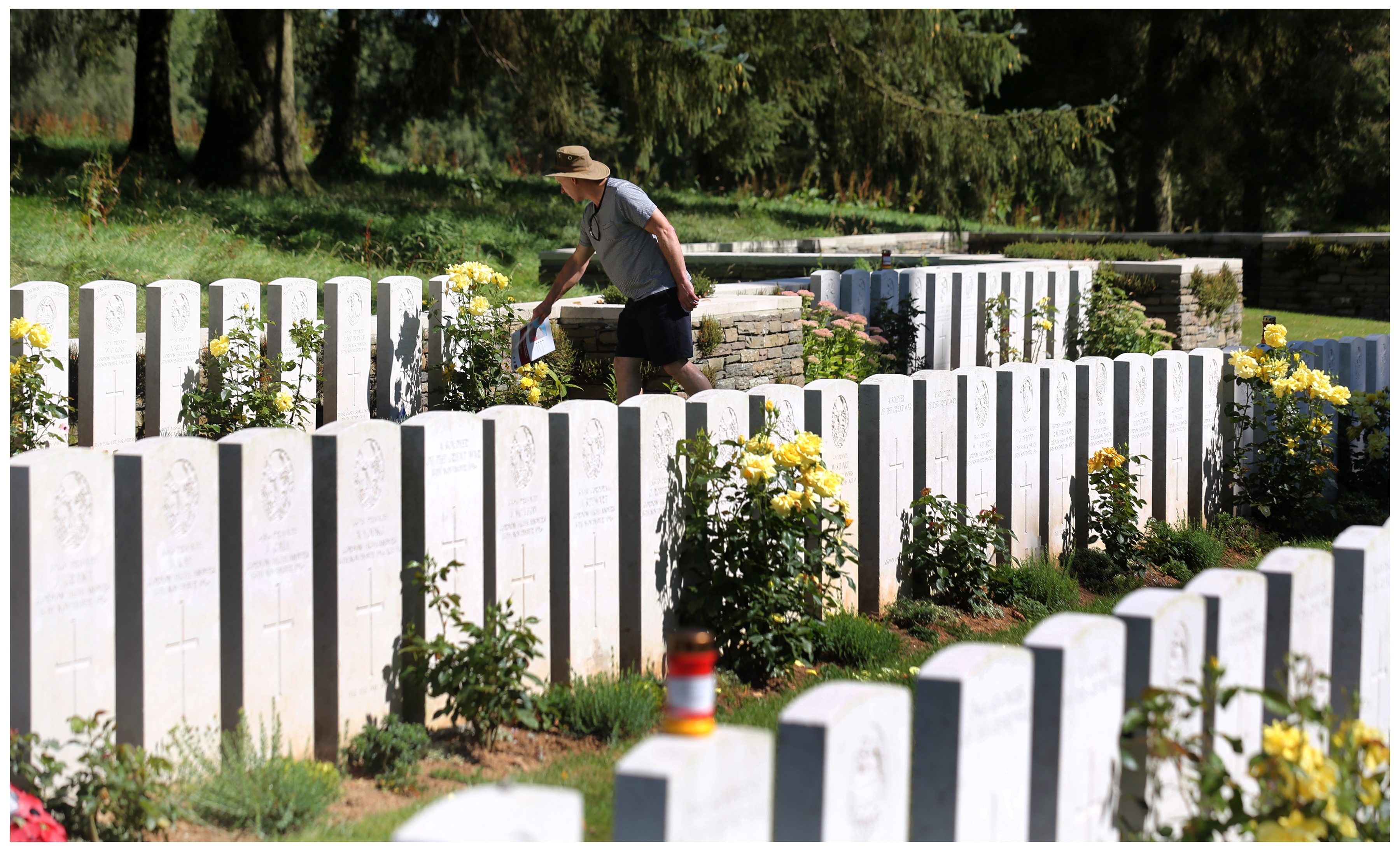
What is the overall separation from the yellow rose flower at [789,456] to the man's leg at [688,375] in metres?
2.10

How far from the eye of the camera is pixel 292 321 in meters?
7.11

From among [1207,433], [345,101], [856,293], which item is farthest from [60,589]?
[345,101]

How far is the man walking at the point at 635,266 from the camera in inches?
266

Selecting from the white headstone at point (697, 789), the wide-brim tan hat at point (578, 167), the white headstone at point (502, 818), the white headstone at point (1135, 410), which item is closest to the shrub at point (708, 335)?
the wide-brim tan hat at point (578, 167)

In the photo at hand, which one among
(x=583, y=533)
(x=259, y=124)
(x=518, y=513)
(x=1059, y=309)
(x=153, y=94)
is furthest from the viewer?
(x=153, y=94)

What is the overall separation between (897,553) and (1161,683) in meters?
3.01

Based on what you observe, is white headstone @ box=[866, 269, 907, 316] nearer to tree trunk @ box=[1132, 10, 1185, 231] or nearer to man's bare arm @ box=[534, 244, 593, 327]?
man's bare arm @ box=[534, 244, 593, 327]

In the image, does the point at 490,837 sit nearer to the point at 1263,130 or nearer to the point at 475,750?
the point at 475,750

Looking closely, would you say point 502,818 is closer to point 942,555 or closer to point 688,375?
point 942,555

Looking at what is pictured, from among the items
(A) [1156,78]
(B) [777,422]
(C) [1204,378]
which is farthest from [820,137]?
(B) [777,422]

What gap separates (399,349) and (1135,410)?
13.2 feet

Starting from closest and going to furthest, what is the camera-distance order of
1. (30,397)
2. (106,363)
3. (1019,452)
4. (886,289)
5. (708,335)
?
1. (30,397)
2. (1019,452)
3. (106,363)
4. (708,335)
5. (886,289)

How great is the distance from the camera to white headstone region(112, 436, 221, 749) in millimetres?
3525

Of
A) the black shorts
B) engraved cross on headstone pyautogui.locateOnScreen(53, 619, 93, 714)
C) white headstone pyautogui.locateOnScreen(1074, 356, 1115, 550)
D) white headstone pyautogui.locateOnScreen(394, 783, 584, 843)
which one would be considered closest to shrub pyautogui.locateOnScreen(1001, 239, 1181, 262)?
white headstone pyautogui.locateOnScreen(1074, 356, 1115, 550)
